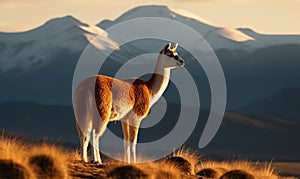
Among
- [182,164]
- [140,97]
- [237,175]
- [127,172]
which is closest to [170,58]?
[140,97]

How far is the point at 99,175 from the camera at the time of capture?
1720 centimetres

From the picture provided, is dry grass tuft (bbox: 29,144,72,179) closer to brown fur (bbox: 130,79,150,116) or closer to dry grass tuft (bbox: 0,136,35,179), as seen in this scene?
dry grass tuft (bbox: 0,136,35,179)

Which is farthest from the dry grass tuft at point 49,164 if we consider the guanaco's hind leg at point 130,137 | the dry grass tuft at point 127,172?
the guanaco's hind leg at point 130,137

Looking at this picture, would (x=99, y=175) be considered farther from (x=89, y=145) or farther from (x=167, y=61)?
(x=167, y=61)

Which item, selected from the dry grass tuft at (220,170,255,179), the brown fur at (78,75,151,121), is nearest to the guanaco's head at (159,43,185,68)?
the brown fur at (78,75,151,121)

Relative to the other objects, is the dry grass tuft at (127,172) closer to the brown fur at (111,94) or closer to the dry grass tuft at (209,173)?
the brown fur at (111,94)

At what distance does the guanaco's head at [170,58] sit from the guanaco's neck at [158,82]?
6.4 inches

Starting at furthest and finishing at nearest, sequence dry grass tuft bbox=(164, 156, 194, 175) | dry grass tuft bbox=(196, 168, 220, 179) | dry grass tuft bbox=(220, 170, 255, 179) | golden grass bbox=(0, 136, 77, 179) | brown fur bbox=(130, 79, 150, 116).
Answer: dry grass tuft bbox=(196, 168, 220, 179) → dry grass tuft bbox=(164, 156, 194, 175) → brown fur bbox=(130, 79, 150, 116) → dry grass tuft bbox=(220, 170, 255, 179) → golden grass bbox=(0, 136, 77, 179)

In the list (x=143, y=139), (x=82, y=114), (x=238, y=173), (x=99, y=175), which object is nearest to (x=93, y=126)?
(x=82, y=114)

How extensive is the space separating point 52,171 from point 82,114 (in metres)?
3.53

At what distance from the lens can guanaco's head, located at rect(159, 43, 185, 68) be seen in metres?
21.7

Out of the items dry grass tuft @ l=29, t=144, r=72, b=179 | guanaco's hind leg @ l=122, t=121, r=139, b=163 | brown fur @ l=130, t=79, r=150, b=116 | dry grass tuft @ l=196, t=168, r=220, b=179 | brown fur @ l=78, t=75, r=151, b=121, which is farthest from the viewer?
dry grass tuft @ l=196, t=168, r=220, b=179

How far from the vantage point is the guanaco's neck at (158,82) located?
856 inches

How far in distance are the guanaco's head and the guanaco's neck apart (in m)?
0.16
